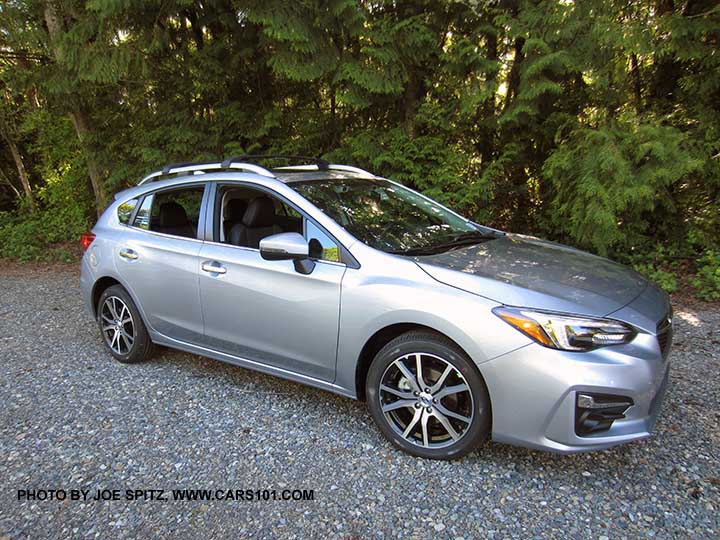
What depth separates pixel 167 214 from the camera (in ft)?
14.3

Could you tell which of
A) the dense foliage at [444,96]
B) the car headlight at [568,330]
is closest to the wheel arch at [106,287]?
the car headlight at [568,330]

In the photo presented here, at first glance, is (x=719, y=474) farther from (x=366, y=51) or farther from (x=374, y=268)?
(x=366, y=51)

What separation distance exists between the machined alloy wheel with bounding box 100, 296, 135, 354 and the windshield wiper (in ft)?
8.47

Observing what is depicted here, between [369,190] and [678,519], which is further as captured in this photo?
[369,190]

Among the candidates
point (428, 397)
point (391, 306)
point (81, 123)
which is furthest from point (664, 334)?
point (81, 123)

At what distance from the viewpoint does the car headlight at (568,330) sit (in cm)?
248

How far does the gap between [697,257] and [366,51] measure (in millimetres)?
5084

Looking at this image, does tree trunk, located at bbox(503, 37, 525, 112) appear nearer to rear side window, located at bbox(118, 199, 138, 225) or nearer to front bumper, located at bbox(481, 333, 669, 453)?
rear side window, located at bbox(118, 199, 138, 225)

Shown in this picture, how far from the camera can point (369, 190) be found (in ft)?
12.8

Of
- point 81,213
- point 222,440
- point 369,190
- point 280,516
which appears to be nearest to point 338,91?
point 369,190

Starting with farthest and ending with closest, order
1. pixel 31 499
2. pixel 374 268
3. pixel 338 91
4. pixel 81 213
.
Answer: pixel 81 213 < pixel 338 91 < pixel 374 268 < pixel 31 499

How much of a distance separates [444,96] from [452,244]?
4.63 metres

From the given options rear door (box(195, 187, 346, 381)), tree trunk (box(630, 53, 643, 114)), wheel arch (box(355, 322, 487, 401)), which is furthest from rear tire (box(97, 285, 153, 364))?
tree trunk (box(630, 53, 643, 114))

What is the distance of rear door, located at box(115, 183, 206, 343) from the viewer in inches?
150
